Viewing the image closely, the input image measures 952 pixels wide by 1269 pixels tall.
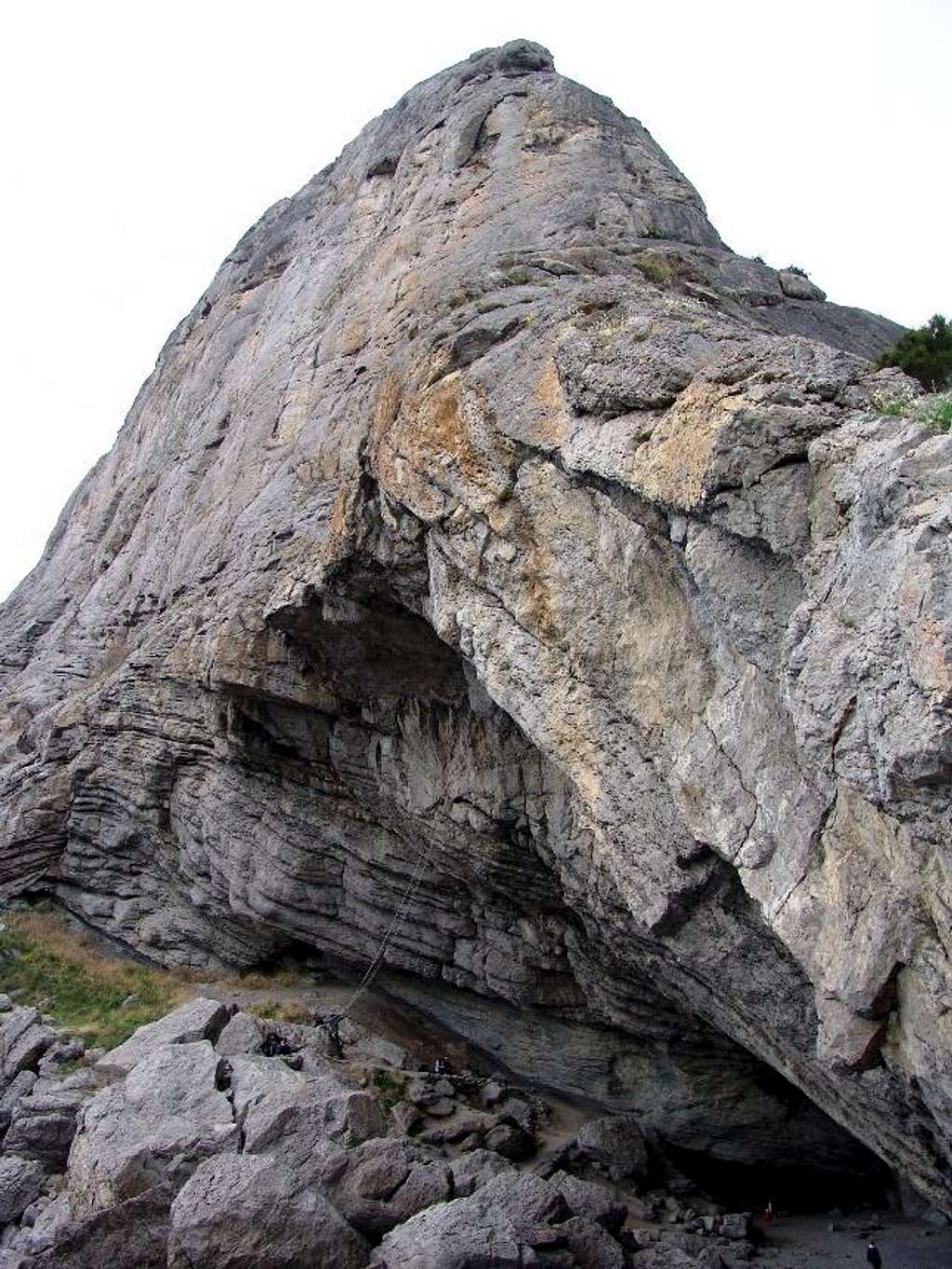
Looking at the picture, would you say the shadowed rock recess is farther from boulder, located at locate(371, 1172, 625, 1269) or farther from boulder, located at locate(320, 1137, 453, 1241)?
boulder, located at locate(320, 1137, 453, 1241)

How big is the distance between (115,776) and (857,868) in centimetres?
2299

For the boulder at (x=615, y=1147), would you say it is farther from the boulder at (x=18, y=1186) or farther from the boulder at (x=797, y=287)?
the boulder at (x=797, y=287)

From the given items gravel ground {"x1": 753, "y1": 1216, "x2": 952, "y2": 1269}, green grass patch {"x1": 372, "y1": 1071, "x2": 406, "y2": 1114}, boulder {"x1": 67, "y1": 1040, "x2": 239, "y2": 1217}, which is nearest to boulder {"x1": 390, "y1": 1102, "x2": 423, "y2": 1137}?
green grass patch {"x1": 372, "y1": 1071, "x2": 406, "y2": 1114}

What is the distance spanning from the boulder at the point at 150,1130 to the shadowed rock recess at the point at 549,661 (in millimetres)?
6247

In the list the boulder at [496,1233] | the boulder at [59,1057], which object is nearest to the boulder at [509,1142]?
the boulder at [496,1233]

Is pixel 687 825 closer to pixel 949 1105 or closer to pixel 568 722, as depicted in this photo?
pixel 568 722

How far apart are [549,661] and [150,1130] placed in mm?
10261

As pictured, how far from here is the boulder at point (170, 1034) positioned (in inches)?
783

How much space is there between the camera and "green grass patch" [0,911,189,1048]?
23.9m

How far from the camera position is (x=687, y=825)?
A: 11633 mm

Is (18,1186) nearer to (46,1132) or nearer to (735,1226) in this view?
(46,1132)

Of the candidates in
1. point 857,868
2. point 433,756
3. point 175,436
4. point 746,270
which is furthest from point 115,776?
point 857,868

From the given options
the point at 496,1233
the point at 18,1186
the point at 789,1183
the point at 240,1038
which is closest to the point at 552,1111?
the point at 789,1183

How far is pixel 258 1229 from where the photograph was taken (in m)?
13.4
